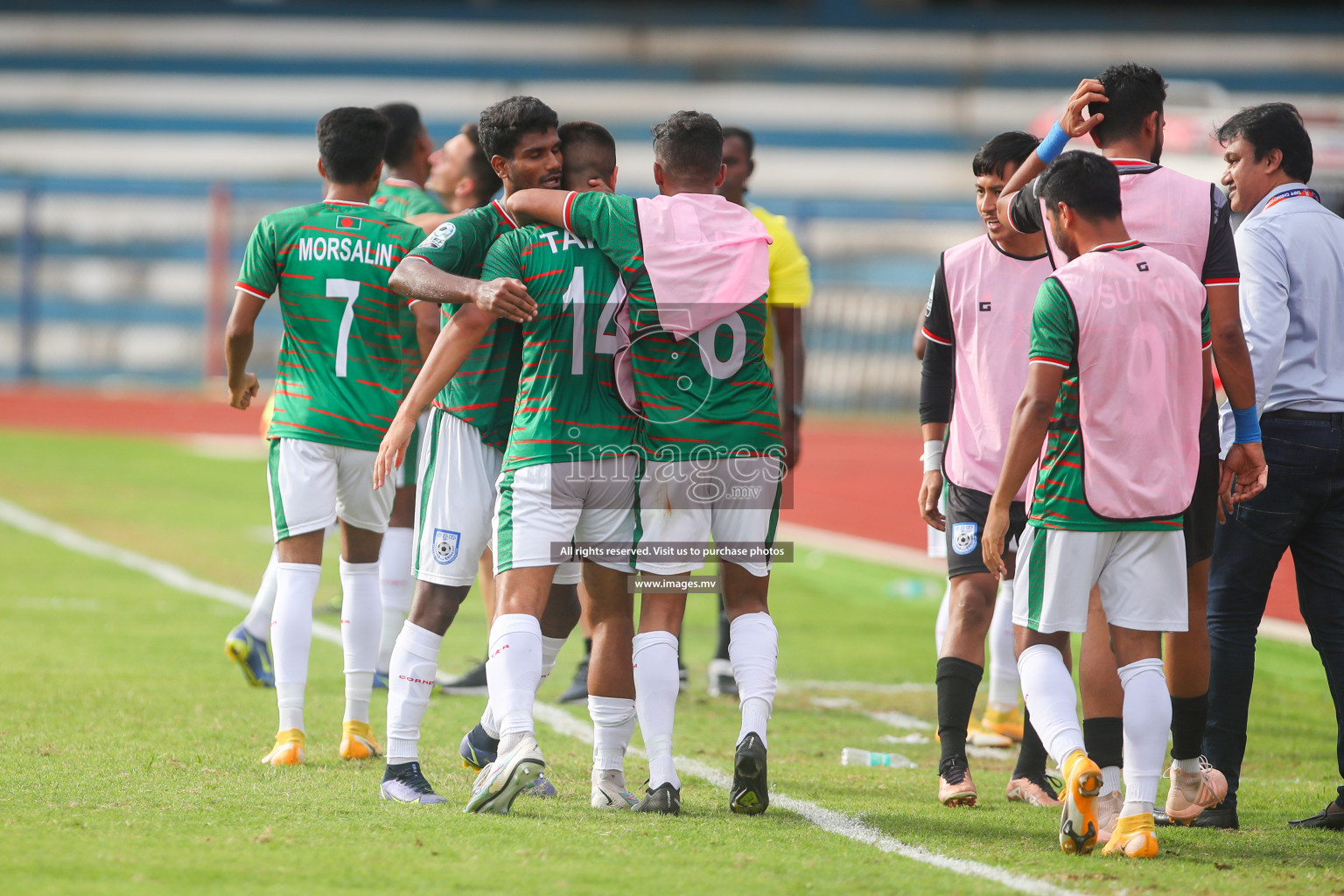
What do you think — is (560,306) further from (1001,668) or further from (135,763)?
(1001,668)

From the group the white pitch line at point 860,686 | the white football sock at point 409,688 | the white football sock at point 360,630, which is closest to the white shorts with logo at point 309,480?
the white football sock at point 360,630

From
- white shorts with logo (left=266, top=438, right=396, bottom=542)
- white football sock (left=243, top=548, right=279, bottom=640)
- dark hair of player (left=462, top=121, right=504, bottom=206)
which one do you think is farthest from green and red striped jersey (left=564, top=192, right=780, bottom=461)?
white football sock (left=243, top=548, right=279, bottom=640)

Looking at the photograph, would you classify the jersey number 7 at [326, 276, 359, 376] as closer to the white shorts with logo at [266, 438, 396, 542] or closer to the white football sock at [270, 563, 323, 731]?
the white shorts with logo at [266, 438, 396, 542]

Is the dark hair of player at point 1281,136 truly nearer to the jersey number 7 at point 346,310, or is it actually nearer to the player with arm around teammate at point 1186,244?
the player with arm around teammate at point 1186,244

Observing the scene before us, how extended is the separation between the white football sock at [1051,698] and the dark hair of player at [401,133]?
392 centimetres

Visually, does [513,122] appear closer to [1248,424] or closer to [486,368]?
[486,368]

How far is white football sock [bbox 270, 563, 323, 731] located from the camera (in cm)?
503

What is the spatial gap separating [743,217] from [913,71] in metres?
25.0

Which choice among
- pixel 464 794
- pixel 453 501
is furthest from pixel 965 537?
pixel 464 794

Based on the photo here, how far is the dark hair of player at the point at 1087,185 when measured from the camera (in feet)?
13.4

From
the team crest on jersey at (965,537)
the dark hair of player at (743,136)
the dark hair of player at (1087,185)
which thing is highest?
the dark hair of player at (743,136)

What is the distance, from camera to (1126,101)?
448cm

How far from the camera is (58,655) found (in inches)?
267

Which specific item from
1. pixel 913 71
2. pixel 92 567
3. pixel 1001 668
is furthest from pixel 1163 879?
pixel 913 71
